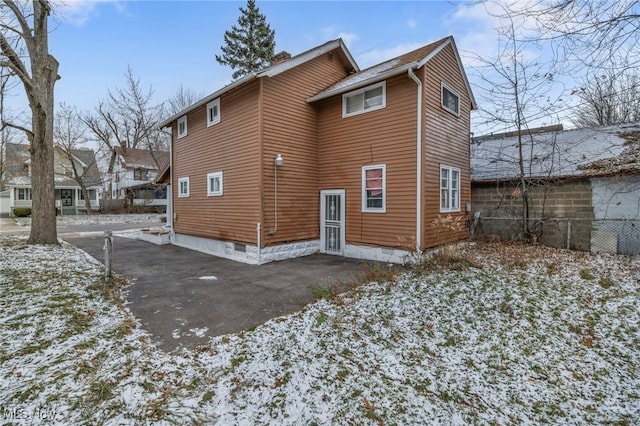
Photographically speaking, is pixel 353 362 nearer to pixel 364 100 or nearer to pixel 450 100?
pixel 364 100

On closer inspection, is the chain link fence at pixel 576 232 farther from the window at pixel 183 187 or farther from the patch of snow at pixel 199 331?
the window at pixel 183 187

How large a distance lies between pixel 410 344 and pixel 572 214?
9.83m

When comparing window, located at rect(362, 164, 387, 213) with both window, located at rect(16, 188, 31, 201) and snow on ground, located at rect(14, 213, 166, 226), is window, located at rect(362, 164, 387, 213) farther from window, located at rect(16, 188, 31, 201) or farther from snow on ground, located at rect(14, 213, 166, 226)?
window, located at rect(16, 188, 31, 201)

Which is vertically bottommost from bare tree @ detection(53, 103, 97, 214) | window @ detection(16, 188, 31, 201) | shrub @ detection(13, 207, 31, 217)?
shrub @ detection(13, 207, 31, 217)

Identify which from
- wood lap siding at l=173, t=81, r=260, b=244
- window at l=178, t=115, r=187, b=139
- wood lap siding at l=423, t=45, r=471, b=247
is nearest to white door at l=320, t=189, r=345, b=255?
wood lap siding at l=173, t=81, r=260, b=244

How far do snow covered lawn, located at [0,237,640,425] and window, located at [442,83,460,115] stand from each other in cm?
646

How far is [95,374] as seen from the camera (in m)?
3.30

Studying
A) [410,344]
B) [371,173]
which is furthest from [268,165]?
[410,344]

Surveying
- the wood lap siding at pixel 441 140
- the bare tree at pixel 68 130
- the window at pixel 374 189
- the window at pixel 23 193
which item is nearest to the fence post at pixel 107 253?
the window at pixel 374 189

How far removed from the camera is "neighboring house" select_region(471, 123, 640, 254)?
31.0ft

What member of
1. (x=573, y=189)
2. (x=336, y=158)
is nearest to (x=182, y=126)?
(x=336, y=158)

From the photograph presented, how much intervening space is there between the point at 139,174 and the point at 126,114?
925 cm

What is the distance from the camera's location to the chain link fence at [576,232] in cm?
935

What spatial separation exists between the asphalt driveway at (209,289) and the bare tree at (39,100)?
1914mm
